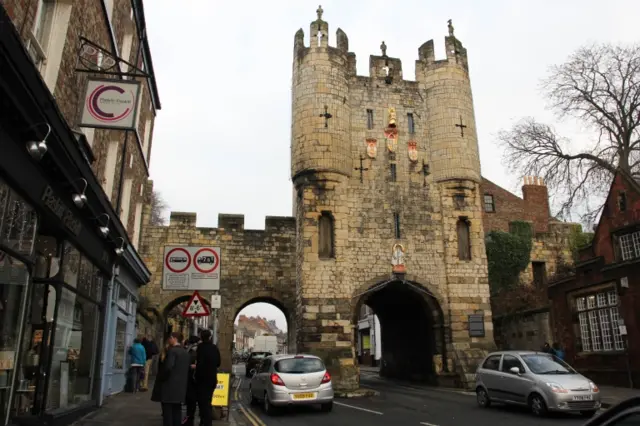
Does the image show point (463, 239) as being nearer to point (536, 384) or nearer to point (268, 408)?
point (536, 384)

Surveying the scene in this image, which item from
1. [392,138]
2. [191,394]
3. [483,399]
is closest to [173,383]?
[191,394]

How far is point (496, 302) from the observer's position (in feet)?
90.2

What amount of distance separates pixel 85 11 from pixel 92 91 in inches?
76.4

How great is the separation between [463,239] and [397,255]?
125 inches

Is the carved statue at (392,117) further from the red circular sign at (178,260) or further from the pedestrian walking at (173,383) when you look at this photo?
the pedestrian walking at (173,383)

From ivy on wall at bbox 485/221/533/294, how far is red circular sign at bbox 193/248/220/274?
2319 centimetres

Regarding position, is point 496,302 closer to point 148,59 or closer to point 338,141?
point 338,141

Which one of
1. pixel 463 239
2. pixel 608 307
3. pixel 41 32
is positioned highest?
pixel 41 32

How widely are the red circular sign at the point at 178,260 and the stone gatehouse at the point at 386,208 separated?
33.2ft

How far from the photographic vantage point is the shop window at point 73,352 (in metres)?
8.23

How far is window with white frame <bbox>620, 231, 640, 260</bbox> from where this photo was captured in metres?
19.6

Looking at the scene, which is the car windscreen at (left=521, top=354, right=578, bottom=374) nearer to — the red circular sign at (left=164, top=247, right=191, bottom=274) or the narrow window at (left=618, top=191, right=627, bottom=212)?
the red circular sign at (left=164, top=247, right=191, bottom=274)

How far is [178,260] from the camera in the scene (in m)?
9.50

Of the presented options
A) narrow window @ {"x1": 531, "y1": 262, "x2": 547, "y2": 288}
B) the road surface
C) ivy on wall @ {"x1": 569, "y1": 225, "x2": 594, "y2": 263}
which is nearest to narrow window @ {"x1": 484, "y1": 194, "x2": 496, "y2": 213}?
ivy on wall @ {"x1": 569, "y1": 225, "x2": 594, "y2": 263}
